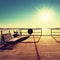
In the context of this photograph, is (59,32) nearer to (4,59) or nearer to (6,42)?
(6,42)

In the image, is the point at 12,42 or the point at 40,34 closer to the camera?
the point at 12,42

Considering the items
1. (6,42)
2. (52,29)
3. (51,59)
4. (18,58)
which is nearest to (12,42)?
(6,42)

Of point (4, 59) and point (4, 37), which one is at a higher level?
point (4, 37)

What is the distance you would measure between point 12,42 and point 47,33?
645 centimetres

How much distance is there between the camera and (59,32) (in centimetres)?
1334

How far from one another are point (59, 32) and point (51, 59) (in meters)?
8.96

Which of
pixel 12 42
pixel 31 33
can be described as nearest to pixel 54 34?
pixel 31 33

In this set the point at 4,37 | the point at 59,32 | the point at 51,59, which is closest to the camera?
the point at 51,59

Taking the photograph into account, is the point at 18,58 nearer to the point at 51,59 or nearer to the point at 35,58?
the point at 35,58

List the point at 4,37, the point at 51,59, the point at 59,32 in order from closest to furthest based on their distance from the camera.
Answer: the point at 51,59
the point at 4,37
the point at 59,32

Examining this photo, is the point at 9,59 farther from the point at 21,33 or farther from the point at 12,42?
the point at 21,33

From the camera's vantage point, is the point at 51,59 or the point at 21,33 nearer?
the point at 51,59

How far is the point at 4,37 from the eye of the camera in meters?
7.35

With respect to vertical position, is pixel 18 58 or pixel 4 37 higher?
pixel 4 37
